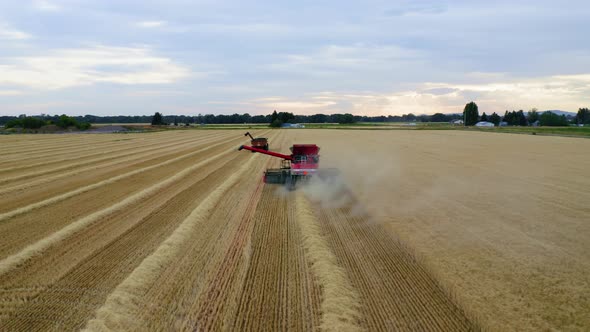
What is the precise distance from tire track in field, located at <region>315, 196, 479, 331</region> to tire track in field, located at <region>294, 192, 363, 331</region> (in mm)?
190

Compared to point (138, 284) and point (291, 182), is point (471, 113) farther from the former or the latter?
point (138, 284)

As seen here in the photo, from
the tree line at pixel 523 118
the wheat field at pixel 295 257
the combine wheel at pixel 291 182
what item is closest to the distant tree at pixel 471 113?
the tree line at pixel 523 118

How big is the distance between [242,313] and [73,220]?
9.52 m

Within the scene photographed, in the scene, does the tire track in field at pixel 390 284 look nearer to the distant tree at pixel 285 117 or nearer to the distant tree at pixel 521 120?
the distant tree at pixel 285 117

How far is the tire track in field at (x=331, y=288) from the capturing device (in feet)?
22.7

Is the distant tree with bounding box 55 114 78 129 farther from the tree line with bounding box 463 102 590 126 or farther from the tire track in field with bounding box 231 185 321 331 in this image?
the tree line with bounding box 463 102 590 126

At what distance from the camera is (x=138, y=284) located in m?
8.52

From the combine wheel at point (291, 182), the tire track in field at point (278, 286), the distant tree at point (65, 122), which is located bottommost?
the tire track in field at point (278, 286)

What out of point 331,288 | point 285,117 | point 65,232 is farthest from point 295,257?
point 285,117

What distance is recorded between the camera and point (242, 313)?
7.29 metres

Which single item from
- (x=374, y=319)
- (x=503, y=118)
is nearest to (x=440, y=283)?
(x=374, y=319)

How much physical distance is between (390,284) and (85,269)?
7.20m

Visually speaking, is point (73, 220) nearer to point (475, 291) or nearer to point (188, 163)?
point (475, 291)

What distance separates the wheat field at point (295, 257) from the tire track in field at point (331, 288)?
4cm
